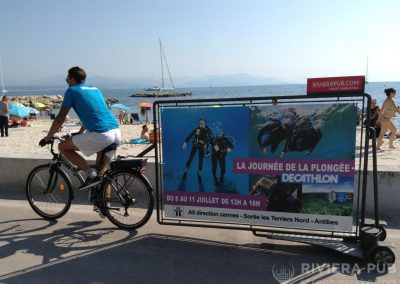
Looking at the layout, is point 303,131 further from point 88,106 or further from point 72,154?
point 72,154

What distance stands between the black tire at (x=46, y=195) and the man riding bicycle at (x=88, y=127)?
50 cm

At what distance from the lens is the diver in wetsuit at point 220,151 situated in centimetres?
419

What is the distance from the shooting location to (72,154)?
486 cm

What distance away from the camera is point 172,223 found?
4574mm

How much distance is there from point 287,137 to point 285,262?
1275mm

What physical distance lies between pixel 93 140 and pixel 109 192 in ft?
2.35

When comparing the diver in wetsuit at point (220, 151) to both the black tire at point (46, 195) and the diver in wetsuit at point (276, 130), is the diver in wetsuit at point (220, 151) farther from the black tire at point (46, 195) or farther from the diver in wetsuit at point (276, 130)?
the black tire at point (46, 195)

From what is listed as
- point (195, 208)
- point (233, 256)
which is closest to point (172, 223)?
point (195, 208)

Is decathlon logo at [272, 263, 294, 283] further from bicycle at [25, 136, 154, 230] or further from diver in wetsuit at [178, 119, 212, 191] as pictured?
bicycle at [25, 136, 154, 230]

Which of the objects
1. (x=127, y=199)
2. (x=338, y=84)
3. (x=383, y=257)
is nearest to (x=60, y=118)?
(x=127, y=199)

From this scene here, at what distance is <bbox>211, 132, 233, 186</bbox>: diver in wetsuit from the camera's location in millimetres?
4191

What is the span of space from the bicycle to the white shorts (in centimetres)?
25

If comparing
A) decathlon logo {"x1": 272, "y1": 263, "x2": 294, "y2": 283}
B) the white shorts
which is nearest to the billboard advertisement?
decathlon logo {"x1": 272, "y1": 263, "x2": 294, "y2": 283}

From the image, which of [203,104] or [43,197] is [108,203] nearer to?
[43,197]
